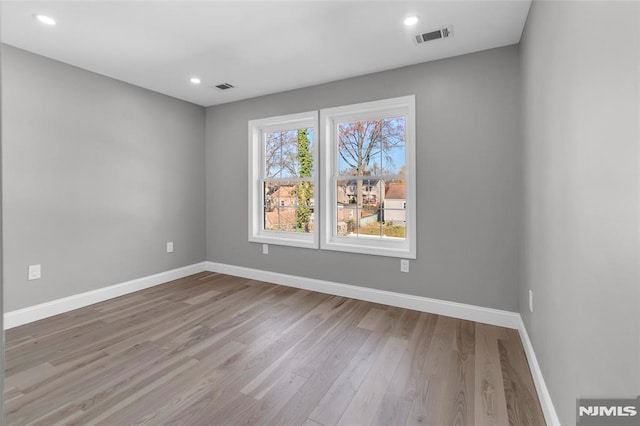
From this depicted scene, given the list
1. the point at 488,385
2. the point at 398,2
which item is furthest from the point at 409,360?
the point at 398,2

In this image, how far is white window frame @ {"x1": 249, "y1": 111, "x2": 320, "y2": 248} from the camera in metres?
3.84

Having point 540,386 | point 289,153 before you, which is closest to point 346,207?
point 289,153

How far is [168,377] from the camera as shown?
7.00 feet

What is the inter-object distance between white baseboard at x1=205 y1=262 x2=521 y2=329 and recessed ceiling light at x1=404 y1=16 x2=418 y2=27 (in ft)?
7.85

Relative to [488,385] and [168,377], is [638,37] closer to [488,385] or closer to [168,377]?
[488,385]

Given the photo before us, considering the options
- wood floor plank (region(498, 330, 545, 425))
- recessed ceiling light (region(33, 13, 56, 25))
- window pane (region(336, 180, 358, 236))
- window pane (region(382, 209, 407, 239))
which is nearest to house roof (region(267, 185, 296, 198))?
window pane (region(336, 180, 358, 236))

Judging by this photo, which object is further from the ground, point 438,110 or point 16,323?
point 438,110

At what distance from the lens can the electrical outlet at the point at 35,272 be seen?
2963 mm

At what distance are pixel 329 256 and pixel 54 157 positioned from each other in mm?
2862

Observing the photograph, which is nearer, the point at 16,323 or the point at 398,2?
the point at 398,2

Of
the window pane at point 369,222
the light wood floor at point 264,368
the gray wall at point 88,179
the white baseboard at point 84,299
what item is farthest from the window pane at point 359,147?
the white baseboard at point 84,299

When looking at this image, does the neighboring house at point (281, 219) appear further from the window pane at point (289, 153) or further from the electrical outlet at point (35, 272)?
the electrical outlet at point (35, 272)

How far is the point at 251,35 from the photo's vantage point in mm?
2678

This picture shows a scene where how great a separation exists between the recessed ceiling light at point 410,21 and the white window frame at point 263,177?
58.3 inches
